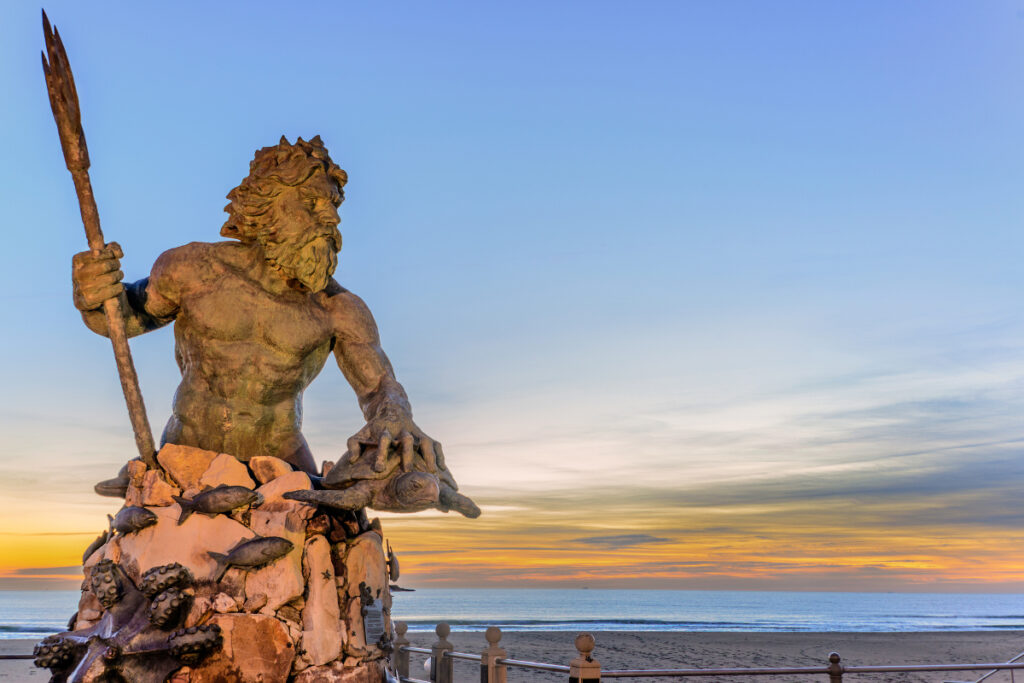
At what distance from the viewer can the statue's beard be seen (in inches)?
154

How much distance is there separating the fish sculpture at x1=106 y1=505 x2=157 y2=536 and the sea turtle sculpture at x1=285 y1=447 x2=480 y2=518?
568 mm

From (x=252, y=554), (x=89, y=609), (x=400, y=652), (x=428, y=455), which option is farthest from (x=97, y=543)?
(x=400, y=652)

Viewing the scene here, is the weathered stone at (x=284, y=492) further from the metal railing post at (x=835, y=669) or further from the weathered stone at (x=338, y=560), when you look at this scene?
the metal railing post at (x=835, y=669)

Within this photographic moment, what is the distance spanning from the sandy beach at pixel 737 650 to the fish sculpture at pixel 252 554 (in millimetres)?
13754

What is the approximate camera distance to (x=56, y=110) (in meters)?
3.34

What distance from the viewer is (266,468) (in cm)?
386

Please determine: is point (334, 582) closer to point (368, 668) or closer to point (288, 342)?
point (368, 668)

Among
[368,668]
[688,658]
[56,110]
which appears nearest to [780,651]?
[688,658]

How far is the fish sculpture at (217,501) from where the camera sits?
3598mm

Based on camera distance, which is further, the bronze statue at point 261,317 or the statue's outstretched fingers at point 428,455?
the bronze statue at point 261,317

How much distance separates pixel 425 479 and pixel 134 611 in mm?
1281

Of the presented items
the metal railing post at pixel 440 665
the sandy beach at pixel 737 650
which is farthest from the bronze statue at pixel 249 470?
the sandy beach at pixel 737 650

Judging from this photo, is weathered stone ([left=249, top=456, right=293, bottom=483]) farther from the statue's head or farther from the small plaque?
the statue's head

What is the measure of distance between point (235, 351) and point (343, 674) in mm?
1486
